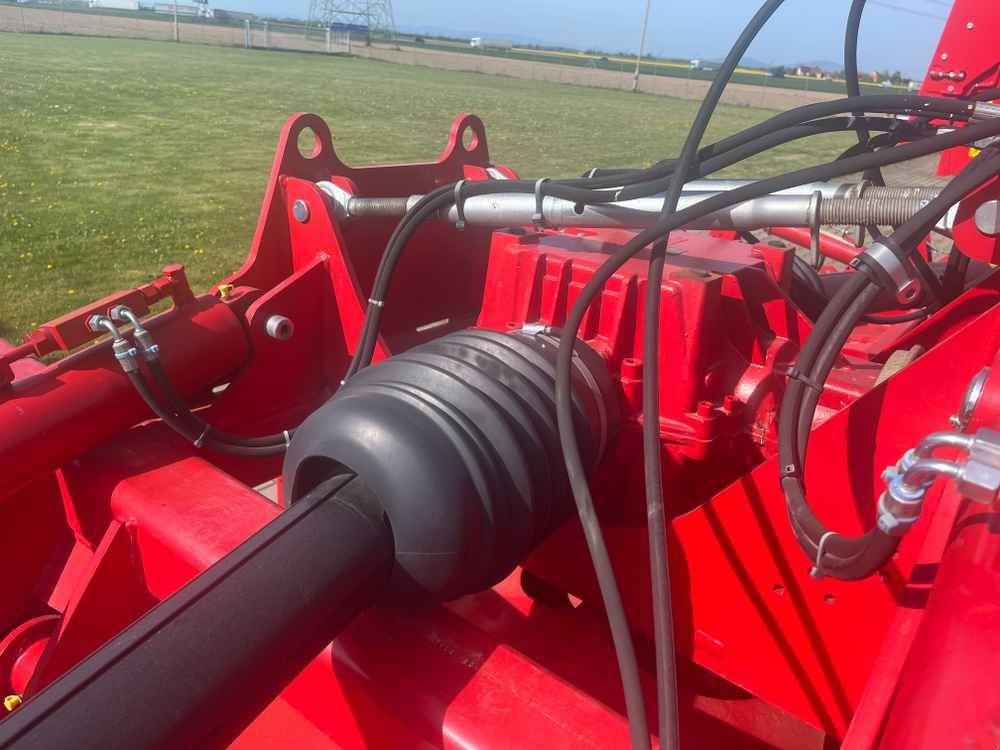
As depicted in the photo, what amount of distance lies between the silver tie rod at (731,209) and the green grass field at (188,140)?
4.47m

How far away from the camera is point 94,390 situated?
1.79 m

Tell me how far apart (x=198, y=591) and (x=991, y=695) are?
3.16 ft

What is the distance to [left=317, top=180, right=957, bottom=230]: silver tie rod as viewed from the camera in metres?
1.48

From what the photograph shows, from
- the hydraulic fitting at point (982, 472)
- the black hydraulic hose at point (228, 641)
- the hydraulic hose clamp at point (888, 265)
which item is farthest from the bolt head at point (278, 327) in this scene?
the hydraulic fitting at point (982, 472)


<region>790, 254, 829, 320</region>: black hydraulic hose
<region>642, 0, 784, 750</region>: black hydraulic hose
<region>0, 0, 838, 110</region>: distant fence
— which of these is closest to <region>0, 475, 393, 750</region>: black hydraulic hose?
<region>642, 0, 784, 750</region>: black hydraulic hose

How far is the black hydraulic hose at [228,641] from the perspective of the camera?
97 cm

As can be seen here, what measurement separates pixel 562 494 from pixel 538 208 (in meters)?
0.68

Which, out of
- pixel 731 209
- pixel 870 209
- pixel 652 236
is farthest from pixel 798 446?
pixel 731 209

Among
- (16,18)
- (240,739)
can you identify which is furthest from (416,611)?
(16,18)

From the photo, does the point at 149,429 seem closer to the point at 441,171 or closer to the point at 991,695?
the point at 441,171

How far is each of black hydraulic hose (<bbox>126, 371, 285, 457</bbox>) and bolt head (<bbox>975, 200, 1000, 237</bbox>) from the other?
1.58 meters

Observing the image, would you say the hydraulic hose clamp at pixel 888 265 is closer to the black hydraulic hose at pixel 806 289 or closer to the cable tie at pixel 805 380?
the cable tie at pixel 805 380

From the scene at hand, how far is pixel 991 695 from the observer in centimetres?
70

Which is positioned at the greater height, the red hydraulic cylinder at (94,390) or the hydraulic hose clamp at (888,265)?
the hydraulic hose clamp at (888,265)
